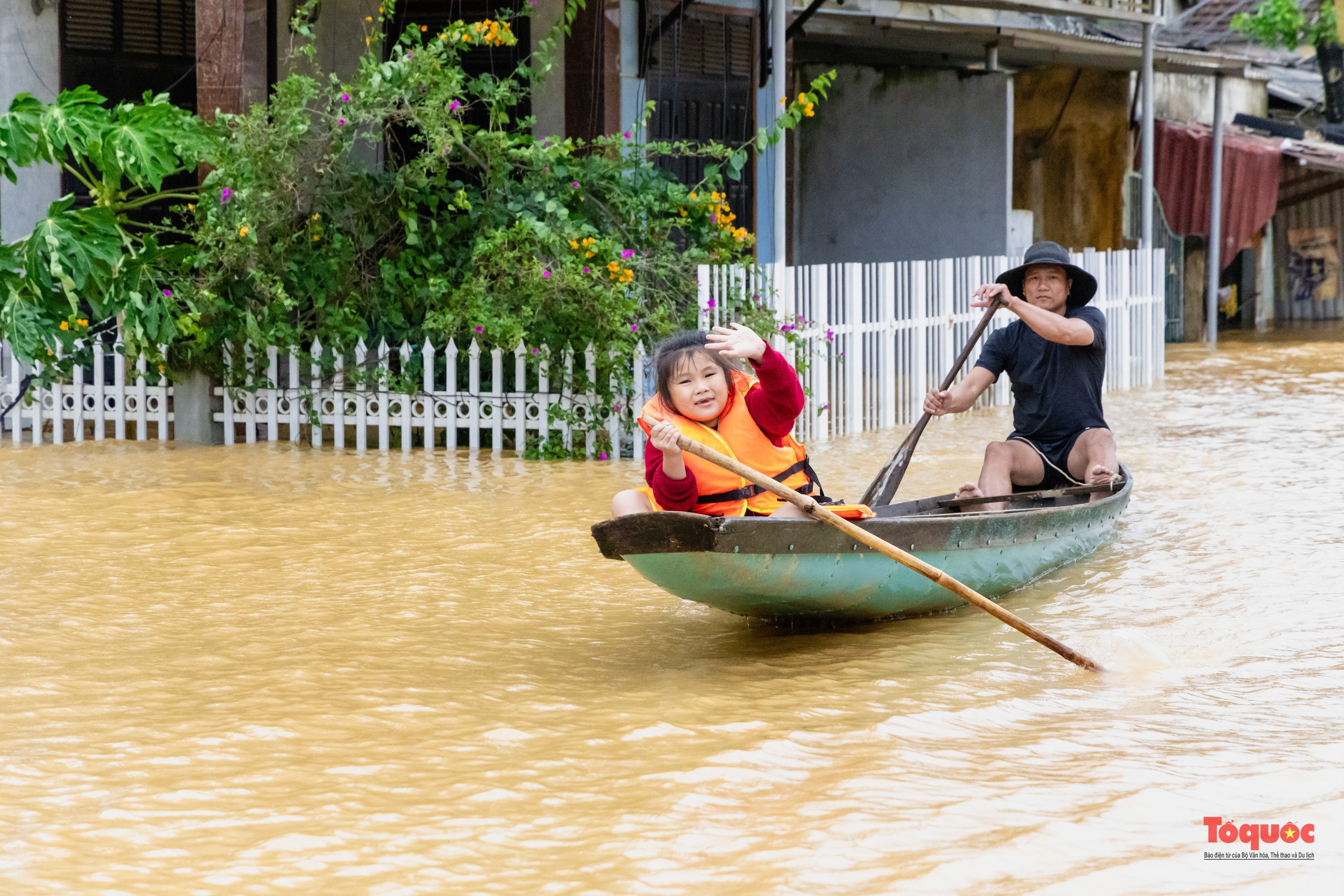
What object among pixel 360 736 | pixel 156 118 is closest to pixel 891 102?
pixel 156 118

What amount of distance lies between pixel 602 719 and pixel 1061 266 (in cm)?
363

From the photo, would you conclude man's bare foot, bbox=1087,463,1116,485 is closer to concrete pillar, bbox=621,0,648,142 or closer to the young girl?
the young girl

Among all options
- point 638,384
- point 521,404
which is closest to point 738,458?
point 638,384

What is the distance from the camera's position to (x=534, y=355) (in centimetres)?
1020

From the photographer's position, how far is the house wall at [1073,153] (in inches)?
776

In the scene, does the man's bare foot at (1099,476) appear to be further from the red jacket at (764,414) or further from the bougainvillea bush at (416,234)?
the bougainvillea bush at (416,234)

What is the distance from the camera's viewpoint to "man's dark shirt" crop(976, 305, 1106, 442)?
718 centimetres

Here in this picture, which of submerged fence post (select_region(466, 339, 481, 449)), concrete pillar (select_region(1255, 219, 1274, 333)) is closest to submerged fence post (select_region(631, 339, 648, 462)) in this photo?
submerged fence post (select_region(466, 339, 481, 449))

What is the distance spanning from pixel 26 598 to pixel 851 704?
3.65 m

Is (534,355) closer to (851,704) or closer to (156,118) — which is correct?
(156,118)

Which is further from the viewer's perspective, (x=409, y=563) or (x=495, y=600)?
(x=409, y=563)

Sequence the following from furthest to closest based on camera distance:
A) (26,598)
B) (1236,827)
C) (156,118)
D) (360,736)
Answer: (156,118) → (26,598) → (360,736) → (1236,827)

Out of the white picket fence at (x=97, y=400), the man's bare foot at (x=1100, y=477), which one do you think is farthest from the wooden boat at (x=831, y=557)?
the white picket fence at (x=97, y=400)

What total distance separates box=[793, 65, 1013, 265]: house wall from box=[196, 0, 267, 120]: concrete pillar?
24.5 ft
